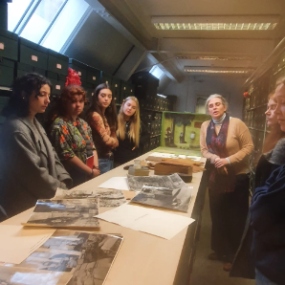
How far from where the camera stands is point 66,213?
3.42 ft

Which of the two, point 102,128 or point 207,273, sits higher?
point 102,128

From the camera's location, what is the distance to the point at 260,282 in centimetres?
100

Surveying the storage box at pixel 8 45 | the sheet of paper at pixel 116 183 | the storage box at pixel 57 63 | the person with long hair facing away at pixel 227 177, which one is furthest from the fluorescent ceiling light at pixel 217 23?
the sheet of paper at pixel 116 183

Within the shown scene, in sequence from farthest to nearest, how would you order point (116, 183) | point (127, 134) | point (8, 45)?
point (127, 134), point (8, 45), point (116, 183)

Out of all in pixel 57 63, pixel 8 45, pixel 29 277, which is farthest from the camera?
pixel 57 63

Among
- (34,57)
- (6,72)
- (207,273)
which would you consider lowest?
(207,273)

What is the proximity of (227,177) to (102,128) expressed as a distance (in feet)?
3.75

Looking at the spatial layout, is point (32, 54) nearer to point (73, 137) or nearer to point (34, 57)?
point (34, 57)

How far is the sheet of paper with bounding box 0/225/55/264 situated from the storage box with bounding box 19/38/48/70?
153 centimetres

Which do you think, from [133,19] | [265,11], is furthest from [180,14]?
[265,11]

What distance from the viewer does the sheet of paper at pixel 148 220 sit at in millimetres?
967

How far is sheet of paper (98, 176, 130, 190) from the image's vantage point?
1.49 m

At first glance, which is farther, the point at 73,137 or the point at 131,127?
the point at 131,127

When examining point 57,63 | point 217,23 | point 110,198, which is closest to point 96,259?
point 110,198
